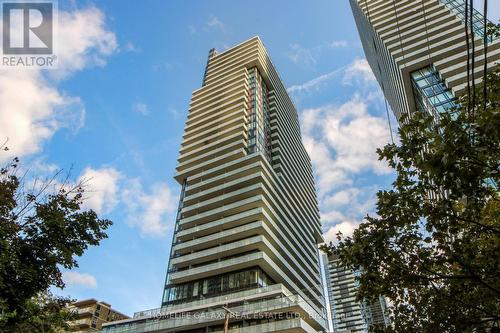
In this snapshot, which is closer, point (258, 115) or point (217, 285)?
point (217, 285)

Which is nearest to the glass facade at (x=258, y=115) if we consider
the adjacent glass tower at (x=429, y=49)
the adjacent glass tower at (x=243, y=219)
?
the adjacent glass tower at (x=243, y=219)

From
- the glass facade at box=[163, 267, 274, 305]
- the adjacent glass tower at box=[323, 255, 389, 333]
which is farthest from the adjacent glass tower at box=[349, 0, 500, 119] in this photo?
the adjacent glass tower at box=[323, 255, 389, 333]

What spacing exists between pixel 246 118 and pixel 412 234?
6042cm

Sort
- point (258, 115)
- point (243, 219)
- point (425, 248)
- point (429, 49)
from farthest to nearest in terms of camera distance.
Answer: point (258, 115)
point (243, 219)
point (429, 49)
point (425, 248)

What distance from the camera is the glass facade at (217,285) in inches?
1812

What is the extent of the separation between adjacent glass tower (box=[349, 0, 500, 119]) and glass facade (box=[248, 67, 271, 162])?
82.7 ft

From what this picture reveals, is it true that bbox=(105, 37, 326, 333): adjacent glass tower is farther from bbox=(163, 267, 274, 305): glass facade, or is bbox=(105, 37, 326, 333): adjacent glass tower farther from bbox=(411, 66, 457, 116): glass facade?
bbox=(411, 66, 457, 116): glass facade

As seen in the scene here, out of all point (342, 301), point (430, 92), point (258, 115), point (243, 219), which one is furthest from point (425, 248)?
point (342, 301)

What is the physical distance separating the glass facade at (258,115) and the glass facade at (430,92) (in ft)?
89.3

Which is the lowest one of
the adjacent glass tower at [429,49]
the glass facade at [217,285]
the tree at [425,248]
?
the tree at [425,248]

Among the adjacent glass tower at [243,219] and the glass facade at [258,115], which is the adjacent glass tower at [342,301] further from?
the glass facade at [258,115]

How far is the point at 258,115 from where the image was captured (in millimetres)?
71188

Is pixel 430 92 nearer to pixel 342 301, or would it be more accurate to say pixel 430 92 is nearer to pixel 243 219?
pixel 243 219

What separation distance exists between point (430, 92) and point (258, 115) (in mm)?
34011
